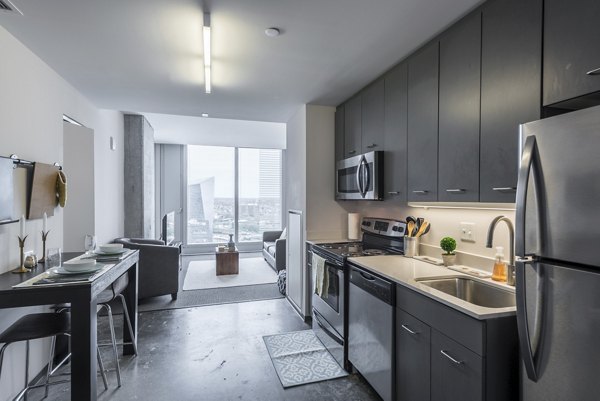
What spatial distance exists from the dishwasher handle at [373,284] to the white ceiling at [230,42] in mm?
1596

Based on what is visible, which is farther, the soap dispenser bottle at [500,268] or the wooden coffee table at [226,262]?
the wooden coffee table at [226,262]

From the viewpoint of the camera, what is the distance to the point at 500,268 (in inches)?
69.7

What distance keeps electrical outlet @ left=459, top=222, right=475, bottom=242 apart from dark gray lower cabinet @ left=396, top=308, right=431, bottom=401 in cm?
77

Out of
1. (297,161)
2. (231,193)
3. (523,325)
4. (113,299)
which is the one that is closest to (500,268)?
(523,325)

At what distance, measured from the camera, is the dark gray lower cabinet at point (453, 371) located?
1328 millimetres

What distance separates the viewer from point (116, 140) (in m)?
4.52

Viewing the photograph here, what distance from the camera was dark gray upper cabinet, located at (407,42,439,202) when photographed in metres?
2.01

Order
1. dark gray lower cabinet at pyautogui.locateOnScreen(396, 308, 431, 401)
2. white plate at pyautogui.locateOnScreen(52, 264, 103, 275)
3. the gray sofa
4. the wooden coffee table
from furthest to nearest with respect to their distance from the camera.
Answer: the wooden coffee table < the gray sofa < white plate at pyautogui.locateOnScreen(52, 264, 103, 275) < dark gray lower cabinet at pyautogui.locateOnScreen(396, 308, 431, 401)

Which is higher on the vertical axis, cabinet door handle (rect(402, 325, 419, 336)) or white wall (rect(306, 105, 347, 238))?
white wall (rect(306, 105, 347, 238))

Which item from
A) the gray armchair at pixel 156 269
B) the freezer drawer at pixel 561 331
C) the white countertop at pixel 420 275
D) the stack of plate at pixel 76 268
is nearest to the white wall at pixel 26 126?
the stack of plate at pixel 76 268

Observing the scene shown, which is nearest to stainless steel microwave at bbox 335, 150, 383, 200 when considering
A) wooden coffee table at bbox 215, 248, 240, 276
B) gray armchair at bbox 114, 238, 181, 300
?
gray armchair at bbox 114, 238, 181, 300

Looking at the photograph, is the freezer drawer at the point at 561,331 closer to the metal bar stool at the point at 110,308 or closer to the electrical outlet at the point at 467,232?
the electrical outlet at the point at 467,232

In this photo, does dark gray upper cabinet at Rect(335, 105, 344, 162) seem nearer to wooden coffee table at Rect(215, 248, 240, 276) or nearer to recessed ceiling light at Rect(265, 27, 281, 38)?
recessed ceiling light at Rect(265, 27, 281, 38)

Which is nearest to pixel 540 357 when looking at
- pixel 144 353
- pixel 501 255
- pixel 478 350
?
pixel 478 350
